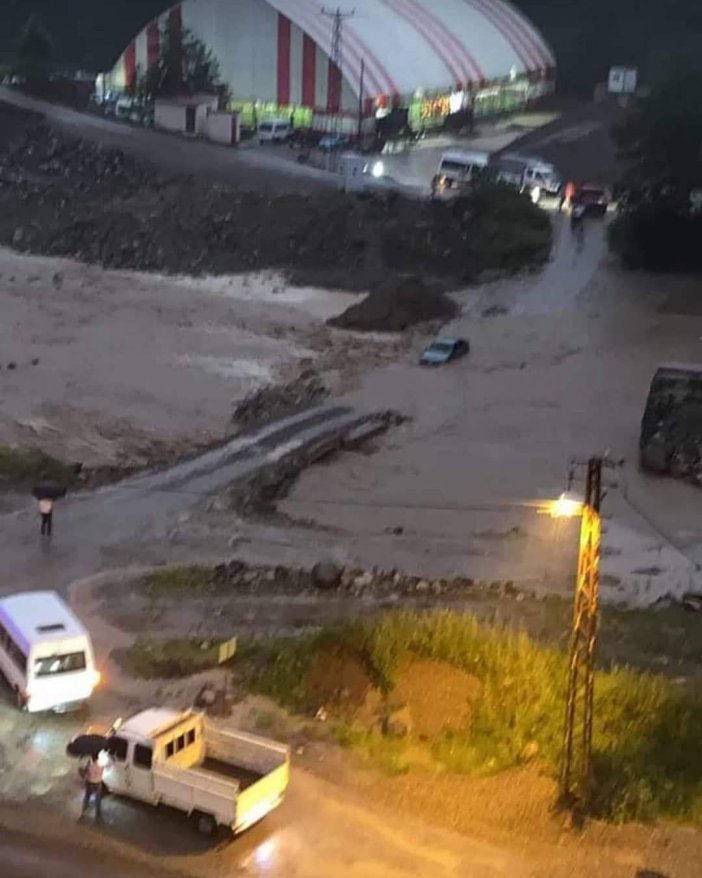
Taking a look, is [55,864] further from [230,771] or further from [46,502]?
[46,502]

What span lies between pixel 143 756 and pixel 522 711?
4327mm

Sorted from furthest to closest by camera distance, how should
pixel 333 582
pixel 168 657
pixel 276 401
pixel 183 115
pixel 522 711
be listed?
pixel 183 115 → pixel 276 401 → pixel 333 582 → pixel 168 657 → pixel 522 711

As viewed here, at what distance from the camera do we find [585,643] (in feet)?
42.5

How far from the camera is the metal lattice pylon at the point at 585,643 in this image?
12102 millimetres

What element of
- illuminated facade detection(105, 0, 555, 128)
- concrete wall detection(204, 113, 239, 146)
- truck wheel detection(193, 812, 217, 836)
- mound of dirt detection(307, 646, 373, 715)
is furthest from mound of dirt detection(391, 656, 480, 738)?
illuminated facade detection(105, 0, 555, 128)

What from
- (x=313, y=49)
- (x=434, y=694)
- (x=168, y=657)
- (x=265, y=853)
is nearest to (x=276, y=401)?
(x=168, y=657)

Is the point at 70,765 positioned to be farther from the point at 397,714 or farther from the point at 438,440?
the point at 438,440

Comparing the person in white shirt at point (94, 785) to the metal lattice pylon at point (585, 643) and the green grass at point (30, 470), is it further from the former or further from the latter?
the green grass at point (30, 470)

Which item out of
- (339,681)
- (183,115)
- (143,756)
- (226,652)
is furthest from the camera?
(183,115)

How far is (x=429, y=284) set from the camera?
40438 mm

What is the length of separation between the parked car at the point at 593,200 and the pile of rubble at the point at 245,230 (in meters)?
3.36

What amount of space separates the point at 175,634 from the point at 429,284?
81.6 feet

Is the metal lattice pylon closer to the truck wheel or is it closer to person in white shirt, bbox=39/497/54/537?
the truck wheel

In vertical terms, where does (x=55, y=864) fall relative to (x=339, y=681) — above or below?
below
